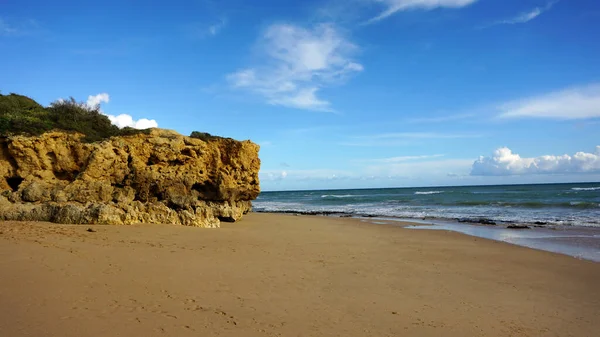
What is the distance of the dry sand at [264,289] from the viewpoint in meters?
4.72

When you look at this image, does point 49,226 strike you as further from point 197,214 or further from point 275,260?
point 275,260

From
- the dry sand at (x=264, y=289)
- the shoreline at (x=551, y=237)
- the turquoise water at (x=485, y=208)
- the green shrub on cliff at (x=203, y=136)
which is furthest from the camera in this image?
the turquoise water at (x=485, y=208)

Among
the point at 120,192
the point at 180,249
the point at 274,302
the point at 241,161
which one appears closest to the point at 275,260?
the point at 180,249

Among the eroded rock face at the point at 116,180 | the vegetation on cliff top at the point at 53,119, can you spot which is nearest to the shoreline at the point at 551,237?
the eroded rock face at the point at 116,180

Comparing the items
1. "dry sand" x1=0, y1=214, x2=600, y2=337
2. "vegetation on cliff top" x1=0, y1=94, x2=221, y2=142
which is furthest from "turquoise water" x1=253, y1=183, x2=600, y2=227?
"vegetation on cliff top" x1=0, y1=94, x2=221, y2=142

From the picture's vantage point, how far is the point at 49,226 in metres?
10.1

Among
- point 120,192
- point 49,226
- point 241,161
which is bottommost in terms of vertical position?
point 49,226

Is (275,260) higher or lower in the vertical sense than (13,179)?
lower

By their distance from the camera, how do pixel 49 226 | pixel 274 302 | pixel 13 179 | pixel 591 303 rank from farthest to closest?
pixel 13 179 < pixel 49 226 < pixel 591 303 < pixel 274 302

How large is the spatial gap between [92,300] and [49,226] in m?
6.36

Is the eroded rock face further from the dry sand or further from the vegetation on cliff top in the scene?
the dry sand

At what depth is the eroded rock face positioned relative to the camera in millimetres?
11688

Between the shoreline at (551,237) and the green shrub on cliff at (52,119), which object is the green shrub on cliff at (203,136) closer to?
the green shrub on cliff at (52,119)

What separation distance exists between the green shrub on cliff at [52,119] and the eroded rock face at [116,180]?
541 millimetres
